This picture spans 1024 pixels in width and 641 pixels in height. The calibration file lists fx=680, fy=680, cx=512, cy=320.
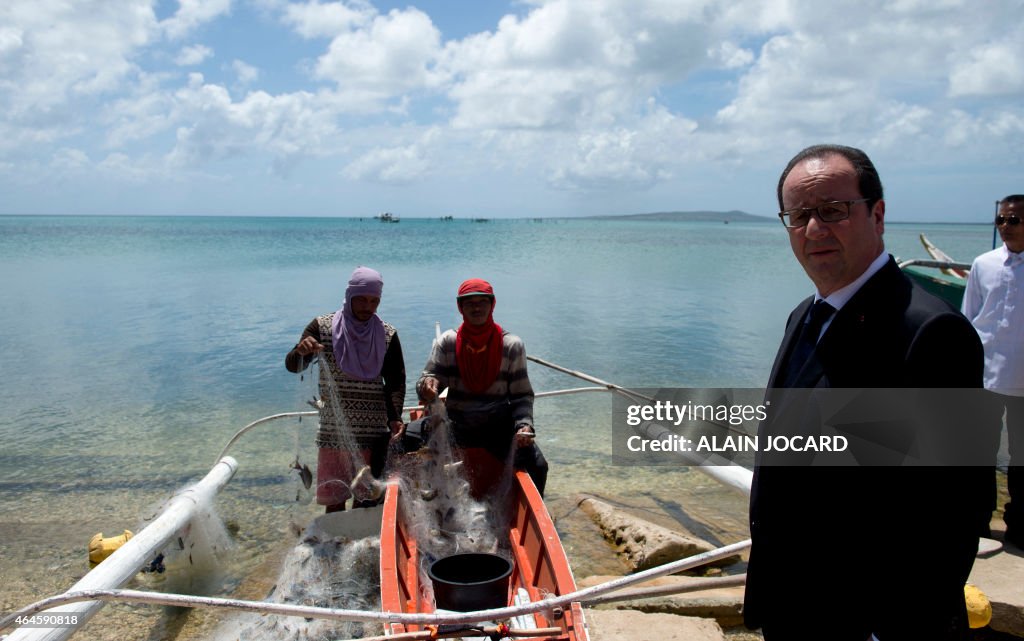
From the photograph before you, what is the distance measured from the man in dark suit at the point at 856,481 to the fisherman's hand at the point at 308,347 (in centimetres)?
323

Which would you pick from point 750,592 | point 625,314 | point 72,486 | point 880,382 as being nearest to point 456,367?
point 750,592

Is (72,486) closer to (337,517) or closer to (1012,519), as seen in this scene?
(337,517)

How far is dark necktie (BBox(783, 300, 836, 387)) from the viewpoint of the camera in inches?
67.2

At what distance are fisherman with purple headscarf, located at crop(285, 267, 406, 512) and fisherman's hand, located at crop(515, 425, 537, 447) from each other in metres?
0.83

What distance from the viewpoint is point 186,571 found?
512 centimetres

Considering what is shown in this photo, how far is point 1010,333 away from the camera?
4164mm

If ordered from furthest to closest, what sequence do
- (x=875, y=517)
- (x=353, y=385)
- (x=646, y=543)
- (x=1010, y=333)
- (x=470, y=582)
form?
1. (x=646, y=543)
2. (x=353, y=385)
3. (x=1010, y=333)
4. (x=470, y=582)
5. (x=875, y=517)

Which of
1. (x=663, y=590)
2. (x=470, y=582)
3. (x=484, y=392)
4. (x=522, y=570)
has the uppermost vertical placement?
(x=484, y=392)

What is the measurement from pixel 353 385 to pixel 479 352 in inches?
34.5

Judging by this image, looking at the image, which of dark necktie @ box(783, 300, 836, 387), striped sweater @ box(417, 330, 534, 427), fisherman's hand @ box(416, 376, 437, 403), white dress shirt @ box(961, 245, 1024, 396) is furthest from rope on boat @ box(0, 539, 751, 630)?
white dress shirt @ box(961, 245, 1024, 396)

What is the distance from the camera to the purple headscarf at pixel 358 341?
443cm

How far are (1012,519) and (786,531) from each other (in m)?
3.63

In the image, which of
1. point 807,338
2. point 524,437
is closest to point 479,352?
point 524,437

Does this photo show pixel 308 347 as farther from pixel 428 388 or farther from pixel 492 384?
pixel 492 384
